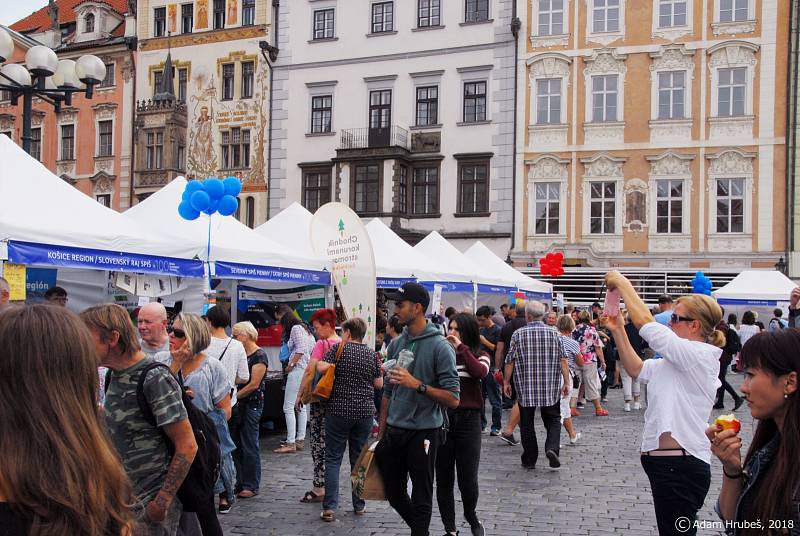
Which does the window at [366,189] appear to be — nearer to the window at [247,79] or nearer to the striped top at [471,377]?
the window at [247,79]

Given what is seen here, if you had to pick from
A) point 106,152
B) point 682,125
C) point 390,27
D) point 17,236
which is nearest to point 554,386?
point 17,236

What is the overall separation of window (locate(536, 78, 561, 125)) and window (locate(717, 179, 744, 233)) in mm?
6349

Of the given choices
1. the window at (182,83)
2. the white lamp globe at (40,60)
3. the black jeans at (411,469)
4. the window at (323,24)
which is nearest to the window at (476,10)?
the window at (323,24)

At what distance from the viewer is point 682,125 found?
30062 mm

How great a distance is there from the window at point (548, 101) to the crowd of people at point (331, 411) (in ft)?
73.6

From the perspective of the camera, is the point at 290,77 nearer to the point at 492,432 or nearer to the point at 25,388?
the point at 492,432

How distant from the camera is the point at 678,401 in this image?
444 cm

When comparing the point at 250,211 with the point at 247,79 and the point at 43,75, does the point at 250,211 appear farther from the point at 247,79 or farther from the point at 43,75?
the point at 43,75

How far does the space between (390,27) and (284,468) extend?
27.1m

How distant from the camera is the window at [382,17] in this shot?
111ft

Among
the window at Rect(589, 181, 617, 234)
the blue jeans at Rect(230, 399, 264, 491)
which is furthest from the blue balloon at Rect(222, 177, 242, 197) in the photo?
the window at Rect(589, 181, 617, 234)

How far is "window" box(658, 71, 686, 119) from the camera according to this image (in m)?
30.1

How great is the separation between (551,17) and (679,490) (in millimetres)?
29505

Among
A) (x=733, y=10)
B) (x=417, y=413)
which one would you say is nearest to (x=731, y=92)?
(x=733, y=10)
